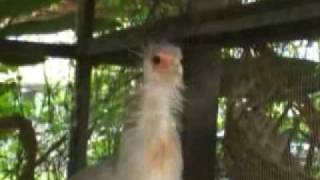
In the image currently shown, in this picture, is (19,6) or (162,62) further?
(19,6)

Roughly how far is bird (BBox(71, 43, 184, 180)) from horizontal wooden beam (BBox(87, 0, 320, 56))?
0.13 ft

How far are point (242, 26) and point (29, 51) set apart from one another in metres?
0.37

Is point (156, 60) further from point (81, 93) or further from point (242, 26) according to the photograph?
point (81, 93)

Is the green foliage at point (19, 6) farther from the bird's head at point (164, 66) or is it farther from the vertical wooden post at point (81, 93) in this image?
the bird's head at point (164, 66)

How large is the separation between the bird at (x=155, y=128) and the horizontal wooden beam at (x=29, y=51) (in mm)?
251

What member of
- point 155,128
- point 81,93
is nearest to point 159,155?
point 155,128

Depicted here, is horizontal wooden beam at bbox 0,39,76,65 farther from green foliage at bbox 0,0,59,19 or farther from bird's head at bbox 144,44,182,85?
bird's head at bbox 144,44,182,85

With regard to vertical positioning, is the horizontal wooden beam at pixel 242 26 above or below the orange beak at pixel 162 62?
above

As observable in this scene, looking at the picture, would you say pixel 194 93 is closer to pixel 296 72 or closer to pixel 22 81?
pixel 296 72

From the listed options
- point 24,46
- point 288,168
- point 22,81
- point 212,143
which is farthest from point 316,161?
point 22,81

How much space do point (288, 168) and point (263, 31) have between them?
0.15 meters

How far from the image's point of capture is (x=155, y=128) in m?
0.81

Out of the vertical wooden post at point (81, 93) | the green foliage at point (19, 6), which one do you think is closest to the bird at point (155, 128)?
the vertical wooden post at point (81, 93)

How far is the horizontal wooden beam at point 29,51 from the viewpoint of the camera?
1010 mm
